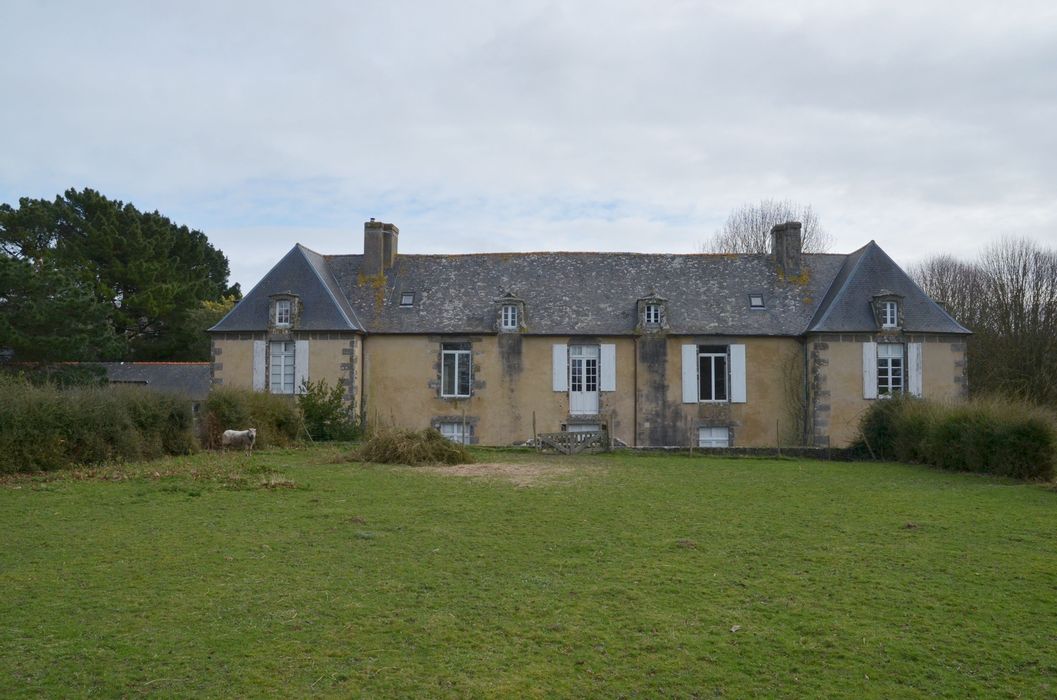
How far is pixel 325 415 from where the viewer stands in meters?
21.0

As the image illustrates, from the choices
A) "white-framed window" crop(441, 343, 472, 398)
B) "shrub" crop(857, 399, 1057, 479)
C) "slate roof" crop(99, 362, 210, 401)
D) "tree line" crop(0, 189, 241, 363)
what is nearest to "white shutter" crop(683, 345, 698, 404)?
"shrub" crop(857, 399, 1057, 479)

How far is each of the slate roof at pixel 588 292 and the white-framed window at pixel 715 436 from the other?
2434 mm

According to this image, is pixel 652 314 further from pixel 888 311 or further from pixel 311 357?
pixel 311 357

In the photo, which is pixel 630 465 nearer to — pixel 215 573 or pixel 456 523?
pixel 456 523

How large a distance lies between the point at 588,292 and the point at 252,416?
31.7 ft

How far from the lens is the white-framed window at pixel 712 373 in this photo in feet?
74.6

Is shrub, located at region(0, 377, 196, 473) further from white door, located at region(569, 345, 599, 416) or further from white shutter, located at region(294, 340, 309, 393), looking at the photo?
white door, located at region(569, 345, 599, 416)

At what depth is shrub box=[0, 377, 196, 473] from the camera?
12430 mm

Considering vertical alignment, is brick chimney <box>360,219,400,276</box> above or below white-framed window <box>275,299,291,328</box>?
above

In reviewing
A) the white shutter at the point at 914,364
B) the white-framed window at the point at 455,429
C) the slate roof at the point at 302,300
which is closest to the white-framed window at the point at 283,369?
the slate roof at the point at 302,300

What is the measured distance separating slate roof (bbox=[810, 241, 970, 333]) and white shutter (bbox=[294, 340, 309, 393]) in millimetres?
12550

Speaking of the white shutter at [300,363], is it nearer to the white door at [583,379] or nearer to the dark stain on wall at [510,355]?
the dark stain on wall at [510,355]

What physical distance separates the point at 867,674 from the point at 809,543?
3.29 metres

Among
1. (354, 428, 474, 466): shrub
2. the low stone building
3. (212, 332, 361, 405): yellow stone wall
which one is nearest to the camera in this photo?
(354, 428, 474, 466): shrub
